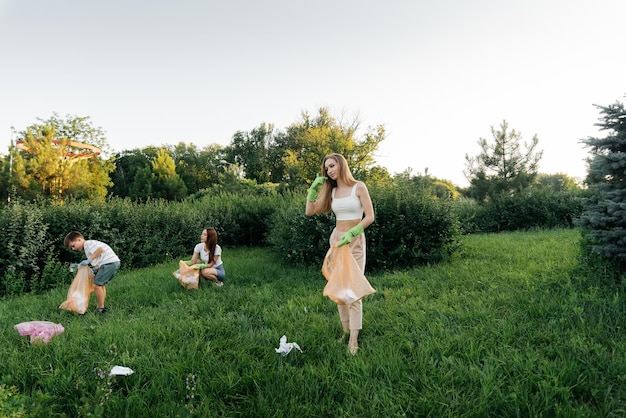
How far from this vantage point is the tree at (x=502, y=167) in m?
18.5

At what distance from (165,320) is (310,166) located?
29534 mm

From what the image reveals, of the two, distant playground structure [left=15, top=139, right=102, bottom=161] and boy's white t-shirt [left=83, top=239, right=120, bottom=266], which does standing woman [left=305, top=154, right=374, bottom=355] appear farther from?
distant playground structure [left=15, top=139, right=102, bottom=161]

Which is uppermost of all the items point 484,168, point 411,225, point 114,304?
point 484,168

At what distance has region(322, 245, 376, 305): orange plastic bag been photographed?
3684 millimetres

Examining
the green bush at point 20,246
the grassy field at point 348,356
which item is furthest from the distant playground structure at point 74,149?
the grassy field at point 348,356

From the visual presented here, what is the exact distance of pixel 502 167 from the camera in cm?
1909

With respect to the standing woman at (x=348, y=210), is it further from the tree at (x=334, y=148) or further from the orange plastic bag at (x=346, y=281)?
the tree at (x=334, y=148)

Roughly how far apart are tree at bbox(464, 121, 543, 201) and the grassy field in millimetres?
14408

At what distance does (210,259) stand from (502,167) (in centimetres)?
1716

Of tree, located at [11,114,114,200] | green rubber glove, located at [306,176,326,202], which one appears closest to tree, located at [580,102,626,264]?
green rubber glove, located at [306,176,326,202]

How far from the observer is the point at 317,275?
7.28 metres

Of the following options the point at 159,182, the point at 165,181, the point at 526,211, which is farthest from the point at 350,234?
the point at 159,182

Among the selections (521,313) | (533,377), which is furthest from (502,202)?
(533,377)

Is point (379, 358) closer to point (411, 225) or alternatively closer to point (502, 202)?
point (411, 225)
